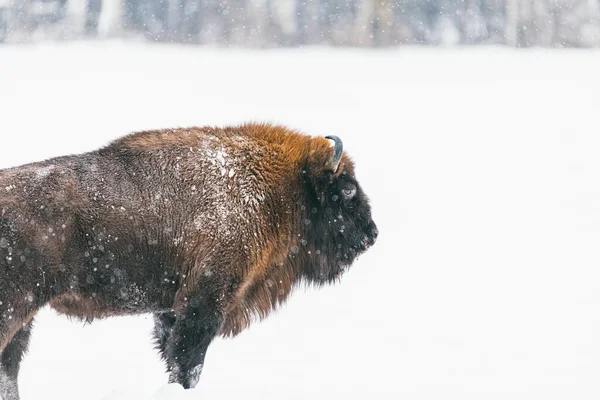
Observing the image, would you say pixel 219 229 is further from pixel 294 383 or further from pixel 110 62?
pixel 110 62

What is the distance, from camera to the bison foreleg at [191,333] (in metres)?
4.76

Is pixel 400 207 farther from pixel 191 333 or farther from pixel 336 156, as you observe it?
pixel 191 333

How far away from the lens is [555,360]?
6.64m

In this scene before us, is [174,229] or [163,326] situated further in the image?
[163,326]

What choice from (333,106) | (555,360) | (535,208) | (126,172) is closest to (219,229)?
(126,172)

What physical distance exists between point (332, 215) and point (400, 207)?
518 centimetres

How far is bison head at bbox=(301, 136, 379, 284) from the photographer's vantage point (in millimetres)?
5402

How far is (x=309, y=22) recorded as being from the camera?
50.9 ft

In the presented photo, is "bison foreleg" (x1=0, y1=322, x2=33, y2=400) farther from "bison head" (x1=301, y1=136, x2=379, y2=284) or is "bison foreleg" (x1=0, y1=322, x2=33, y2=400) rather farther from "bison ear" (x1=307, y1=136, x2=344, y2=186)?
"bison ear" (x1=307, y1=136, x2=344, y2=186)

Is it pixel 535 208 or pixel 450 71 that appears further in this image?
pixel 450 71

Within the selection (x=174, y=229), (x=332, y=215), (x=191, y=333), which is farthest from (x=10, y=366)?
(x=332, y=215)

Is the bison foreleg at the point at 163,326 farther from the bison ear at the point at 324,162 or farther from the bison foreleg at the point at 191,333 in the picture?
the bison ear at the point at 324,162

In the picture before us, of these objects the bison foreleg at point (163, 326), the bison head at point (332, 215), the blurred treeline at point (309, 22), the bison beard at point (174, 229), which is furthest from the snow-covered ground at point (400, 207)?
the bison head at point (332, 215)

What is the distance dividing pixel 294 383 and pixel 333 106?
770 cm
